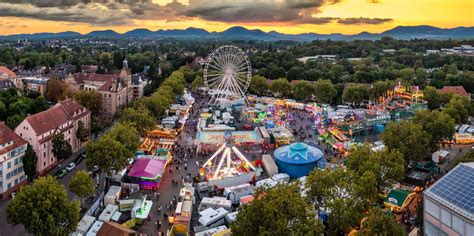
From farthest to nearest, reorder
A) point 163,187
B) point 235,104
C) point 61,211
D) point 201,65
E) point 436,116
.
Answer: point 201,65
point 235,104
point 436,116
point 163,187
point 61,211

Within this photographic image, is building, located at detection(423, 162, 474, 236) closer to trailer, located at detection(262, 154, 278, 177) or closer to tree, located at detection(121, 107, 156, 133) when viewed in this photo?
trailer, located at detection(262, 154, 278, 177)

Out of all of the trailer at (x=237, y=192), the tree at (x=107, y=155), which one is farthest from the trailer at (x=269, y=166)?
the tree at (x=107, y=155)

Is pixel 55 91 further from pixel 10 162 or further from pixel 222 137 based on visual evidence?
pixel 10 162

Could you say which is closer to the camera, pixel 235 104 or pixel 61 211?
pixel 61 211

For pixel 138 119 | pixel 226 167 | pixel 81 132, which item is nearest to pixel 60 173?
pixel 81 132

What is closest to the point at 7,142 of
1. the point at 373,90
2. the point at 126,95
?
the point at 126,95

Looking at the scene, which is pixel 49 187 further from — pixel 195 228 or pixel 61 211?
pixel 195 228
